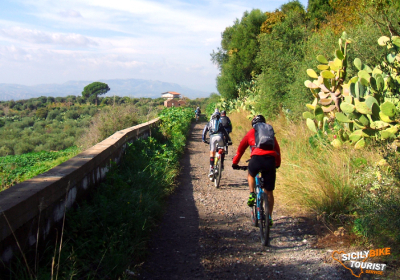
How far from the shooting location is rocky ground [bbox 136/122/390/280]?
12.6ft

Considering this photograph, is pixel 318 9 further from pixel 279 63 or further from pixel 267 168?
pixel 267 168

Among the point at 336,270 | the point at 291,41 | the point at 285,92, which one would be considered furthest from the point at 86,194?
the point at 291,41

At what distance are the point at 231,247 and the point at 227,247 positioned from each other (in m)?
0.05

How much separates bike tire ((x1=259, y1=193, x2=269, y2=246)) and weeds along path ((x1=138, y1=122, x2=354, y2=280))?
4.6 inches

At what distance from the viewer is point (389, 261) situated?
12.1 feet

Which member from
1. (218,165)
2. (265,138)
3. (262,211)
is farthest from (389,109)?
(218,165)

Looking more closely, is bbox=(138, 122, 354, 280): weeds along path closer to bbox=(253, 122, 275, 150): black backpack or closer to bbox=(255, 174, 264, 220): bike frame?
bbox=(255, 174, 264, 220): bike frame

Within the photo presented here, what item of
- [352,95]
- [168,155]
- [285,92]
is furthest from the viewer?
[285,92]

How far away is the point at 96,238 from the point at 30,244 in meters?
0.82

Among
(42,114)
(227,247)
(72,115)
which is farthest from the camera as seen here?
(42,114)

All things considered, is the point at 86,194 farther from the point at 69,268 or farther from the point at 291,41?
the point at 291,41

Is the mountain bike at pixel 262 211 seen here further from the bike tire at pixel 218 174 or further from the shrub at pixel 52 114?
the shrub at pixel 52 114

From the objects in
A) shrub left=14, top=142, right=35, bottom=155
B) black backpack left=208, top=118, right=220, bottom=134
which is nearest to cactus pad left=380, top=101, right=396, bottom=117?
black backpack left=208, top=118, right=220, bottom=134

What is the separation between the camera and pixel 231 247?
4562mm
